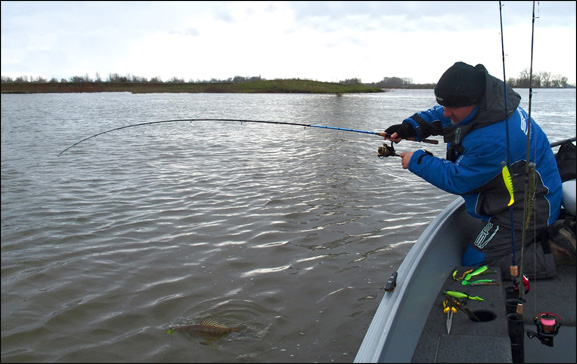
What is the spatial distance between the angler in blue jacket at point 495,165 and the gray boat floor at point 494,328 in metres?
0.16

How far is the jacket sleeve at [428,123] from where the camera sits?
4.04 meters

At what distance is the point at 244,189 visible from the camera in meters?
7.76

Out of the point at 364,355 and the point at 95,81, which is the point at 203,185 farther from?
the point at 95,81

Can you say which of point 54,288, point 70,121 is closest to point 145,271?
point 54,288

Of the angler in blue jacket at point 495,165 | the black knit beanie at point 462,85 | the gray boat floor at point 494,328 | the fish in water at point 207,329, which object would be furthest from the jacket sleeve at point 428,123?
the fish in water at point 207,329

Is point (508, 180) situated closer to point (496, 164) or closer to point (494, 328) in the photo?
point (496, 164)

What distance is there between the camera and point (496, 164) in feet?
9.34

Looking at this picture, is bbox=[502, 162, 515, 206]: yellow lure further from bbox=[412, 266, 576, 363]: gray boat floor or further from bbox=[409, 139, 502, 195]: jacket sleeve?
bbox=[412, 266, 576, 363]: gray boat floor

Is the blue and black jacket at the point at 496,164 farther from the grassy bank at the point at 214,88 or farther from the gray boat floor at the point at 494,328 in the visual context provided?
the grassy bank at the point at 214,88

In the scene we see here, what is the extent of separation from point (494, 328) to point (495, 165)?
97 centimetres

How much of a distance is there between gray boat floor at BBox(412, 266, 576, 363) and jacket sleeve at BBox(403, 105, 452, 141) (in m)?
1.52

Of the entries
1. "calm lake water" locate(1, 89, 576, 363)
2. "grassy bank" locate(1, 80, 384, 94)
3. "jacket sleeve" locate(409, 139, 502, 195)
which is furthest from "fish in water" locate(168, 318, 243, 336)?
"grassy bank" locate(1, 80, 384, 94)

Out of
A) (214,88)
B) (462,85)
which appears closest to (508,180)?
(462,85)

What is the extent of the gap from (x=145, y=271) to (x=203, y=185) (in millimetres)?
3495
